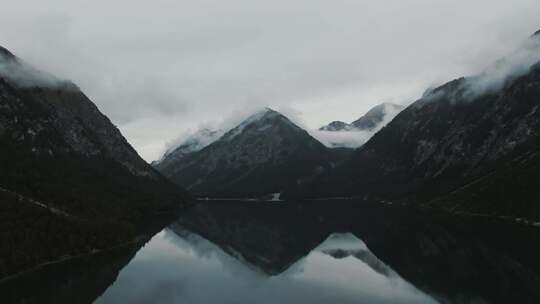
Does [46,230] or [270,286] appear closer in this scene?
[270,286]

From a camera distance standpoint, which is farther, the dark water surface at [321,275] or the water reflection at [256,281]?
the water reflection at [256,281]

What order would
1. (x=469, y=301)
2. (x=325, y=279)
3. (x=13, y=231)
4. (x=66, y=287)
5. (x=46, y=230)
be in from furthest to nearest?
(x=46, y=230) < (x=13, y=231) < (x=325, y=279) < (x=66, y=287) < (x=469, y=301)

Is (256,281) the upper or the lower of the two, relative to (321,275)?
lower

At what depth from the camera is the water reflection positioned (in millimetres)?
106250

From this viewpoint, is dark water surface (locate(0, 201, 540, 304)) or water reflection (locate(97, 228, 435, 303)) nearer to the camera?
dark water surface (locate(0, 201, 540, 304))

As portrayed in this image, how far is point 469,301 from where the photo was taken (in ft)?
313

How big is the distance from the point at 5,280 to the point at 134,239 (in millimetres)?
77357

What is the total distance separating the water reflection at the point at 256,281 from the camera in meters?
106

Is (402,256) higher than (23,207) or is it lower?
lower

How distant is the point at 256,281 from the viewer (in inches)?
5153

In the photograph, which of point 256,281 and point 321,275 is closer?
point 256,281

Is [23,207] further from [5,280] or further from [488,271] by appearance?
[488,271]

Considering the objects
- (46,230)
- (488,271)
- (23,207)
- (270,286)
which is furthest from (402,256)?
(23,207)

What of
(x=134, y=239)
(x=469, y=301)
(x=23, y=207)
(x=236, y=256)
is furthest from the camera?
(x=134, y=239)
